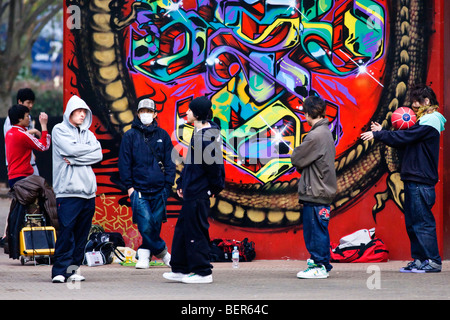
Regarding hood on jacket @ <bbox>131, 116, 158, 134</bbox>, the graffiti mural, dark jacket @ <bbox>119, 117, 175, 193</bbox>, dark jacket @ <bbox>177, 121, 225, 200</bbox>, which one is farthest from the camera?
the graffiti mural

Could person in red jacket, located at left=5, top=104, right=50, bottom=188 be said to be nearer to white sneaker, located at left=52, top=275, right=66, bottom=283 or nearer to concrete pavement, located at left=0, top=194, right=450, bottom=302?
concrete pavement, located at left=0, top=194, right=450, bottom=302

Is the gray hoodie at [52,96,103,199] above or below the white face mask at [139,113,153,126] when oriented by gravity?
below

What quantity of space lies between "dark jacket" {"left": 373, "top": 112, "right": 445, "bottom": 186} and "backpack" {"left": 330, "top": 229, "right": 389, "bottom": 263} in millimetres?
1435

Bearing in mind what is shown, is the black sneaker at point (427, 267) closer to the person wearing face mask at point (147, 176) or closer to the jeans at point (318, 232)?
the jeans at point (318, 232)

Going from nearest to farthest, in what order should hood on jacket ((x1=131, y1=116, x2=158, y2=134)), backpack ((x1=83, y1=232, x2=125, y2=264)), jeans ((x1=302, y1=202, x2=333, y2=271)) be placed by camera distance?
1. jeans ((x1=302, y1=202, x2=333, y2=271))
2. hood on jacket ((x1=131, y1=116, x2=158, y2=134))
3. backpack ((x1=83, y1=232, x2=125, y2=264))

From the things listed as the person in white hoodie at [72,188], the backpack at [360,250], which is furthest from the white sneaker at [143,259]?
the backpack at [360,250]

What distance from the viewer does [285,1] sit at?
1108cm

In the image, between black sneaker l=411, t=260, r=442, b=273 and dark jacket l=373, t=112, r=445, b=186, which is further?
black sneaker l=411, t=260, r=442, b=273

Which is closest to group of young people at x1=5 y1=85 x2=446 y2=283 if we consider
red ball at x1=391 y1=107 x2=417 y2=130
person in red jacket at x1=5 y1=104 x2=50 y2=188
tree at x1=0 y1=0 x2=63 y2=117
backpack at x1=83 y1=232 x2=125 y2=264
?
red ball at x1=391 y1=107 x2=417 y2=130

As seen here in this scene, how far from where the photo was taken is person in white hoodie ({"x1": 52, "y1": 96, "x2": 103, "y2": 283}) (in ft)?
28.4

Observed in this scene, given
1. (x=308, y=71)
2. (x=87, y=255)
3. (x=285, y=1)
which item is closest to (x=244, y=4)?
(x=285, y=1)

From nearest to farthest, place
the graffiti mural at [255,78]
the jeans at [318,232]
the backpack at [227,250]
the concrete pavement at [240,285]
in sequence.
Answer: the concrete pavement at [240,285] → the jeans at [318,232] → the backpack at [227,250] → the graffiti mural at [255,78]

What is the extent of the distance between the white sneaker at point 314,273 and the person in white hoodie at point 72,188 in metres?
Result: 2.46

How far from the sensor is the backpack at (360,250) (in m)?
10.7
